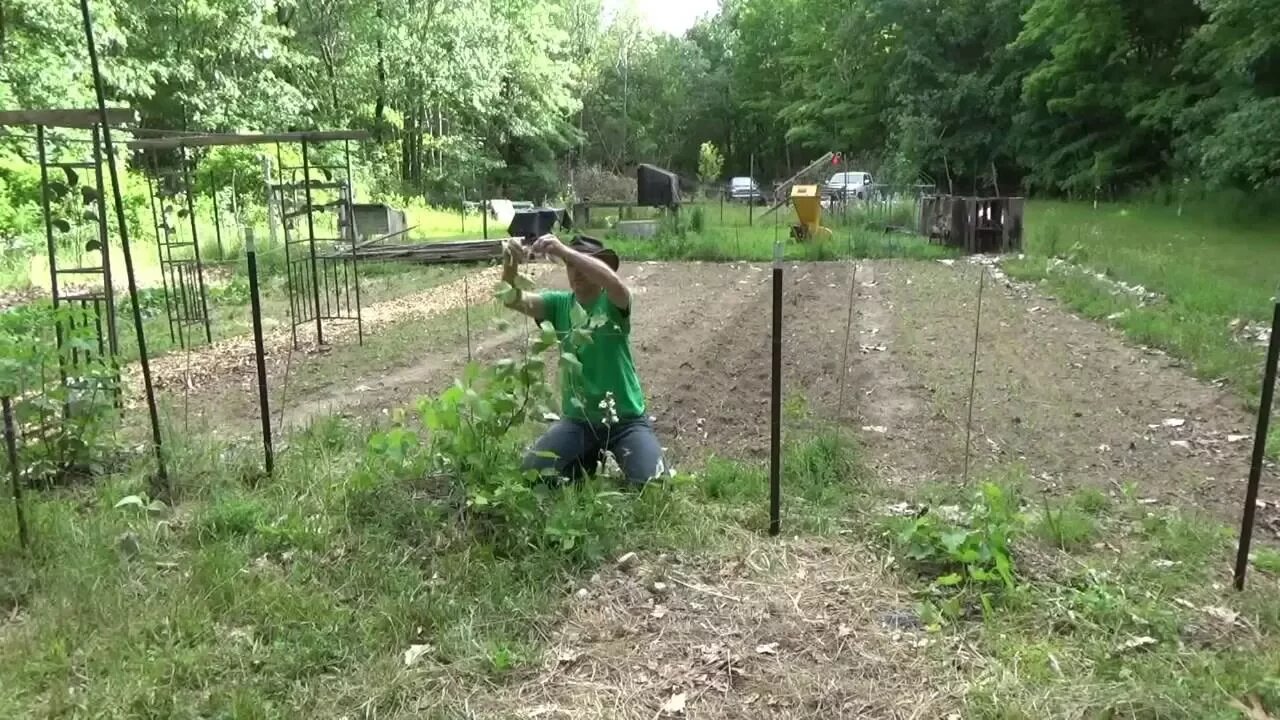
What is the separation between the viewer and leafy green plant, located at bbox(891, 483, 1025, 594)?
2951 millimetres

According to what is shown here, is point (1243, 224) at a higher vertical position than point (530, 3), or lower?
lower

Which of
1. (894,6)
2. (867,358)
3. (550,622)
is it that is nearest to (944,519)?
(550,622)

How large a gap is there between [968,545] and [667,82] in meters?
46.3

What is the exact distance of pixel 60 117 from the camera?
394 centimetres

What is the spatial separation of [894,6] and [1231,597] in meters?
35.4

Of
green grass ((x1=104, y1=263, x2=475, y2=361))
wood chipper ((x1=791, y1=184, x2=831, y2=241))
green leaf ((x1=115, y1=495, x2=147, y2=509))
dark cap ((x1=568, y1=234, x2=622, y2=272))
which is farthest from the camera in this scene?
wood chipper ((x1=791, y1=184, x2=831, y2=241))

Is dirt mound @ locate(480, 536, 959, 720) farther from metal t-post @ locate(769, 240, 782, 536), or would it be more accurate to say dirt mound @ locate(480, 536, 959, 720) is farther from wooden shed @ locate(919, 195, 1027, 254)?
wooden shed @ locate(919, 195, 1027, 254)

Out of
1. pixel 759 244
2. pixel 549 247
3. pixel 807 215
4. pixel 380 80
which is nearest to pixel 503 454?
pixel 549 247

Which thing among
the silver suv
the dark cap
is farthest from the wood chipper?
the dark cap

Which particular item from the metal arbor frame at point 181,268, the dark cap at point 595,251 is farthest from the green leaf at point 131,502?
the metal arbor frame at point 181,268

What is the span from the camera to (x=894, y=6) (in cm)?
3441

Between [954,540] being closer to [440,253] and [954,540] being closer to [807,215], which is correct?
[440,253]

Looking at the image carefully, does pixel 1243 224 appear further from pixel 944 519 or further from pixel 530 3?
pixel 530 3

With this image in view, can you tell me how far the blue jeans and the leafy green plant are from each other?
3.41 ft
